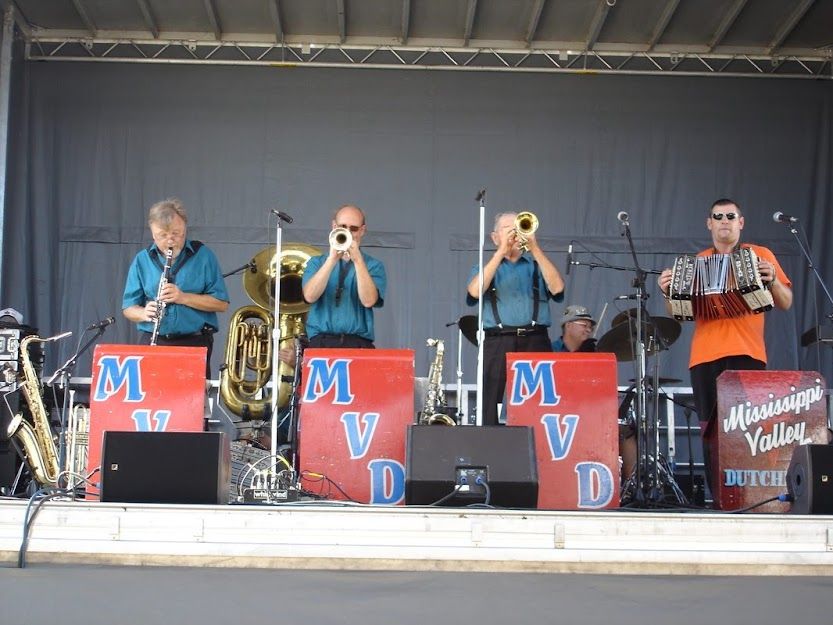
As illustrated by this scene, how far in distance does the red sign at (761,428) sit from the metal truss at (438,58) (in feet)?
14.7

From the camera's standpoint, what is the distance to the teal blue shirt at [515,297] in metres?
5.86

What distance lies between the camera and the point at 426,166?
8.82 metres

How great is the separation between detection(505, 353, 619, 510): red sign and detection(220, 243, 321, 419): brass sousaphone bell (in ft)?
7.12

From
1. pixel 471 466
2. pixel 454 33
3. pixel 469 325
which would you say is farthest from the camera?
pixel 454 33

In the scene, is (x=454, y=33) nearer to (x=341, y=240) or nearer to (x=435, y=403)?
(x=435, y=403)

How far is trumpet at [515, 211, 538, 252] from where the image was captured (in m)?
5.68

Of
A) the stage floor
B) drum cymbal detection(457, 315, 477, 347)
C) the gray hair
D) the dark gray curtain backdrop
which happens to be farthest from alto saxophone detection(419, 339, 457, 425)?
the stage floor

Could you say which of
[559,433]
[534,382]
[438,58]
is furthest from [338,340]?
[438,58]

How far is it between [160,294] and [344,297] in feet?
3.18

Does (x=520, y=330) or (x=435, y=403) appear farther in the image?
(x=435, y=403)

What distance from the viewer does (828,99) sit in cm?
880

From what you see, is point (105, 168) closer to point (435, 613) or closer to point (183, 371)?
point (183, 371)

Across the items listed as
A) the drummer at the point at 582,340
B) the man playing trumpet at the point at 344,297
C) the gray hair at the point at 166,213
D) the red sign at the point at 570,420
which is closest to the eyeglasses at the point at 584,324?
the drummer at the point at 582,340

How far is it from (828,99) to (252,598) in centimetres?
738
